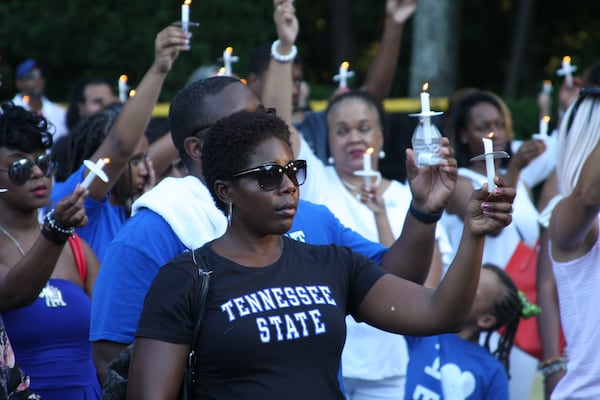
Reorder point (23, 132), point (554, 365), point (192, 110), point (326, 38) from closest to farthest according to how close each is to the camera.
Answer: point (192, 110)
point (23, 132)
point (554, 365)
point (326, 38)

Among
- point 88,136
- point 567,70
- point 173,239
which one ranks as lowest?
point 173,239

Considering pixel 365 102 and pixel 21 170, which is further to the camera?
pixel 365 102

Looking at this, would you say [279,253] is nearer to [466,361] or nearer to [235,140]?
[235,140]

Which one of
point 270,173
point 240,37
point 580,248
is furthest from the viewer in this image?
point 240,37

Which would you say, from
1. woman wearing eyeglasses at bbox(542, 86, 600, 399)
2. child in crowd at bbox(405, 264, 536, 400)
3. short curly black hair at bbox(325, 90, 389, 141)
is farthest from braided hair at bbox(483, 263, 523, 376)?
woman wearing eyeglasses at bbox(542, 86, 600, 399)

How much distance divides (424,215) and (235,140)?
701mm

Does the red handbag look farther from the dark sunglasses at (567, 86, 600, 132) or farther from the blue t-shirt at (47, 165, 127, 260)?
the blue t-shirt at (47, 165, 127, 260)

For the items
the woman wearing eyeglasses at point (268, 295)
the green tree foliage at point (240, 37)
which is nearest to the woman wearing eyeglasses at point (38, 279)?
the woman wearing eyeglasses at point (268, 295)

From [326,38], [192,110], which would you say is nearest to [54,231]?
[192,110]

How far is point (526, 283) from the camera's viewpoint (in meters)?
6.40

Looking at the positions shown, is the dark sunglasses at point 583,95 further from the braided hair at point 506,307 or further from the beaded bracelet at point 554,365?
the beaded bracelet at point 554,365

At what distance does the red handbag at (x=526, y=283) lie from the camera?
20.5 ft

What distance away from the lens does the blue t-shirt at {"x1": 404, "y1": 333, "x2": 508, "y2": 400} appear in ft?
17.0

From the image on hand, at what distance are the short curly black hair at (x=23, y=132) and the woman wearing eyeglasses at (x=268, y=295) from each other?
4.76 feet
